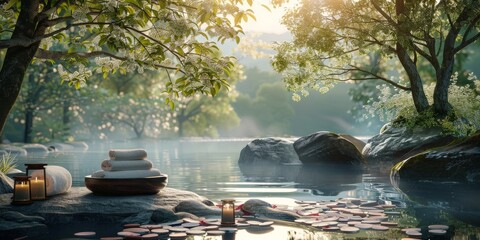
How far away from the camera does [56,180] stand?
1155 centimetres

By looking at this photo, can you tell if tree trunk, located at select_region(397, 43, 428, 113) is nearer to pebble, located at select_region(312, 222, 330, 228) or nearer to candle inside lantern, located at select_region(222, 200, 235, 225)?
pebble, located at select_region(312, 222, 330, 228)

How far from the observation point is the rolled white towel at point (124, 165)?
38.5ft

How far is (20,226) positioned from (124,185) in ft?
8.22

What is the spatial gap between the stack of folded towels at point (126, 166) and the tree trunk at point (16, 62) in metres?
2.74

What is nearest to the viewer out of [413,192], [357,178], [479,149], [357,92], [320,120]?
[413,192]

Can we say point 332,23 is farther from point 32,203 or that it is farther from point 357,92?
point 357,92

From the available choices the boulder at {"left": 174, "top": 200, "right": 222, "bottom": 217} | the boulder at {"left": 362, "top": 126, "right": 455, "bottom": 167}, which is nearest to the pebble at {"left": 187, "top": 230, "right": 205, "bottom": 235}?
the boulder at {"left": 174, "top": 200, "right": 222, "bottom": 217}

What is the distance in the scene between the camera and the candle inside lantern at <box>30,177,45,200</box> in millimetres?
11062

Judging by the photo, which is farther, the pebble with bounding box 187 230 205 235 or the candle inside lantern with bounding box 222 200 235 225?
the candle inside lantern with bounding box 222 200 235 225

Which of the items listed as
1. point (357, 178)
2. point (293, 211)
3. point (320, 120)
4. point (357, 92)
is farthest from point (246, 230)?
point (320, 120)

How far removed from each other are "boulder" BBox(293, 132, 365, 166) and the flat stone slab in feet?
43.4

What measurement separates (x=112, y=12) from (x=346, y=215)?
5.54 metres

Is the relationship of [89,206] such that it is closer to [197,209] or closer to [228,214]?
[197,209]

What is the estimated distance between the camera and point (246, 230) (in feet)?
29.8
